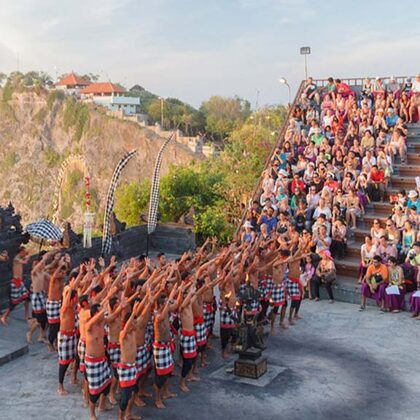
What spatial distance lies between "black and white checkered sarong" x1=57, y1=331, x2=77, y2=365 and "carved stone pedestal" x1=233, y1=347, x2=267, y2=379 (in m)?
2.55

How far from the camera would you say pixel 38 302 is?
11.1 meters

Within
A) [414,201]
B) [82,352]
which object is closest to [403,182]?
[414,201]

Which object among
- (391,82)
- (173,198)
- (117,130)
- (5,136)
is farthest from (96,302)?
(5,136)

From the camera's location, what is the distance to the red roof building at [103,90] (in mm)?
91600

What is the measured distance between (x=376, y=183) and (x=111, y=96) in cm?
7750

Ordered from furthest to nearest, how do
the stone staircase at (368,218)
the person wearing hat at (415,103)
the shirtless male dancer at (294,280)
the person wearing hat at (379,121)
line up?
the person wearing hat at (415,103), the person wearing hat at (379,121), the stone staircase at (368,218), the shirtless male dancer at (294,280)

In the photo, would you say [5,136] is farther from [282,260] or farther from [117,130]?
[282,260]

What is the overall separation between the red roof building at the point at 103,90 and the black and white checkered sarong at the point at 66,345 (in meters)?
85.0

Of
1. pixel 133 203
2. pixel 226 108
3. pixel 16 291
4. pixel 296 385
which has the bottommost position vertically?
pixel 296 385

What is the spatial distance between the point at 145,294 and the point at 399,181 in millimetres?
10780

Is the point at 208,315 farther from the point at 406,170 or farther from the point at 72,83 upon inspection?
the point at 72,83

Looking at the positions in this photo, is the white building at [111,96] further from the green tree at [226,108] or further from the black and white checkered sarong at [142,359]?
the black and white checkered sarong at [142,359]

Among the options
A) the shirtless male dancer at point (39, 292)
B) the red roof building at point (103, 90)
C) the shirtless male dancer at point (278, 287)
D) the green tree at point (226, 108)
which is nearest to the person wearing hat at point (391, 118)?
the shirtless male dancer at point (278, 287)

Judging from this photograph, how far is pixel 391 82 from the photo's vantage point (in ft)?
70.9
